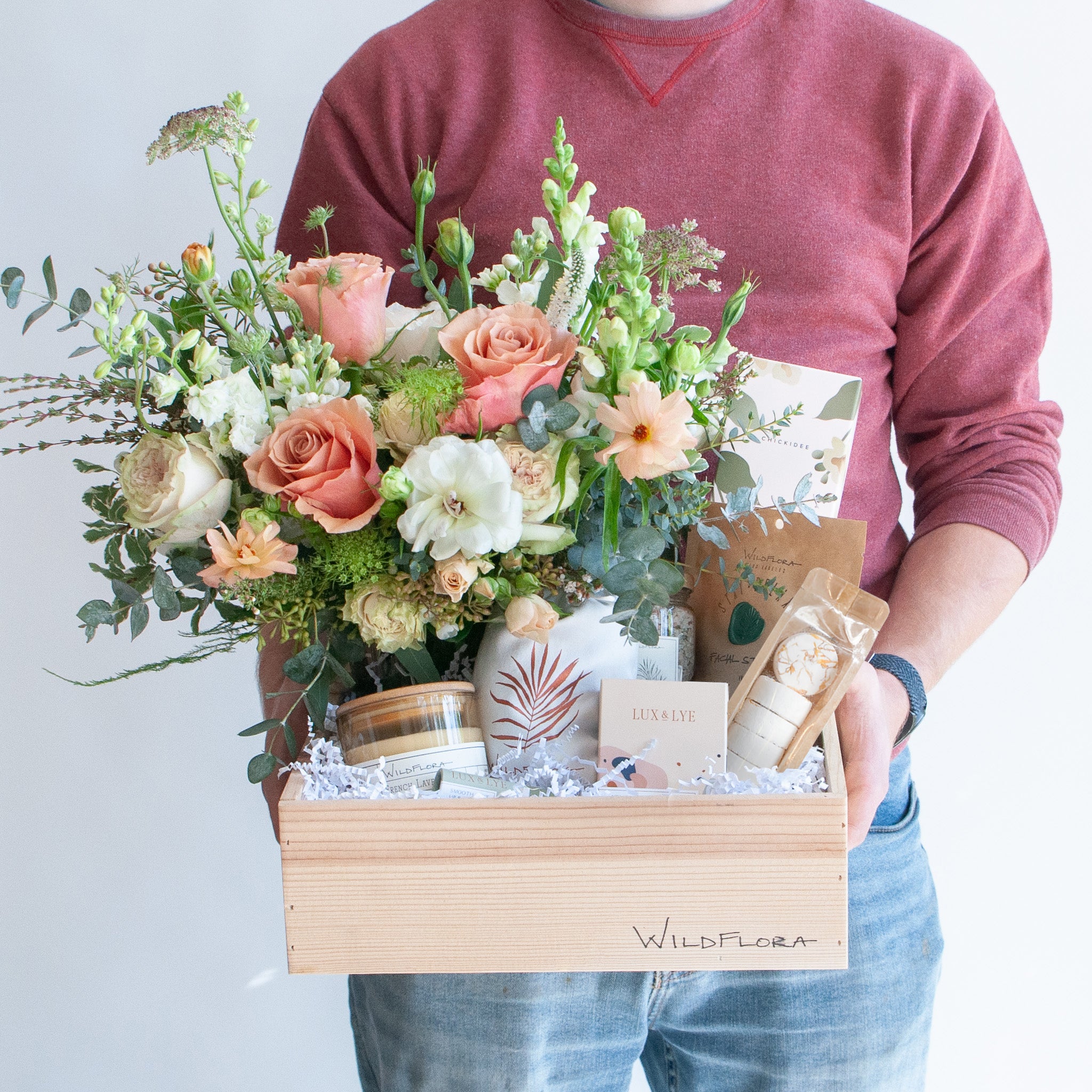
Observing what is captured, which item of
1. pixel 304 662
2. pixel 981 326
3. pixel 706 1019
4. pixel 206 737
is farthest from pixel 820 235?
pixel 206 737

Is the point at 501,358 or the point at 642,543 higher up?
the point at 501,358

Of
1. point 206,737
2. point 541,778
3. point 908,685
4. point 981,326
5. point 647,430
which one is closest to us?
point 647,430

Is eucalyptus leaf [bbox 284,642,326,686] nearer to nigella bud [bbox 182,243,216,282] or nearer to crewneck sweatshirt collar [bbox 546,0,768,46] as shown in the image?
nigella bud [bbox 182,243,216,282]

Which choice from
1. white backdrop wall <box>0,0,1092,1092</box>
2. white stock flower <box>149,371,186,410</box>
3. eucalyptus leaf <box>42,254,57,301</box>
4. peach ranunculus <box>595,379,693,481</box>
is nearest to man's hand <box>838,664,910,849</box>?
peach ranunculus <box>595,379,693,481</box>

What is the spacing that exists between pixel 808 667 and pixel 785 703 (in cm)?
3

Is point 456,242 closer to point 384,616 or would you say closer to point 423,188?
point 423,188

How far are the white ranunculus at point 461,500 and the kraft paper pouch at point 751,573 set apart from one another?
0.21 m

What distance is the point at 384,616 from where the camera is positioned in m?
0.67

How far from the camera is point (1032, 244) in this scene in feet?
3.41

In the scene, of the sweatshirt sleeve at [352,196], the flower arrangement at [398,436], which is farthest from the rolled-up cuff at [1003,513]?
the sweatshirt sleeve at [352,196]

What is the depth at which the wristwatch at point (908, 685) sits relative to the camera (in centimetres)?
92

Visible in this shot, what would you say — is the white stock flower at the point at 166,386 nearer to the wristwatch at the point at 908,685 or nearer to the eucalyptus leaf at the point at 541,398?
the eucalyptus leaf at the point at 541,398

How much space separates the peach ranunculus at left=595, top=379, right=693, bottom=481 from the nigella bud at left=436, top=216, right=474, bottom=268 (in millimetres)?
206

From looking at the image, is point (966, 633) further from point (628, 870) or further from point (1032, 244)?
point (628, 870)
